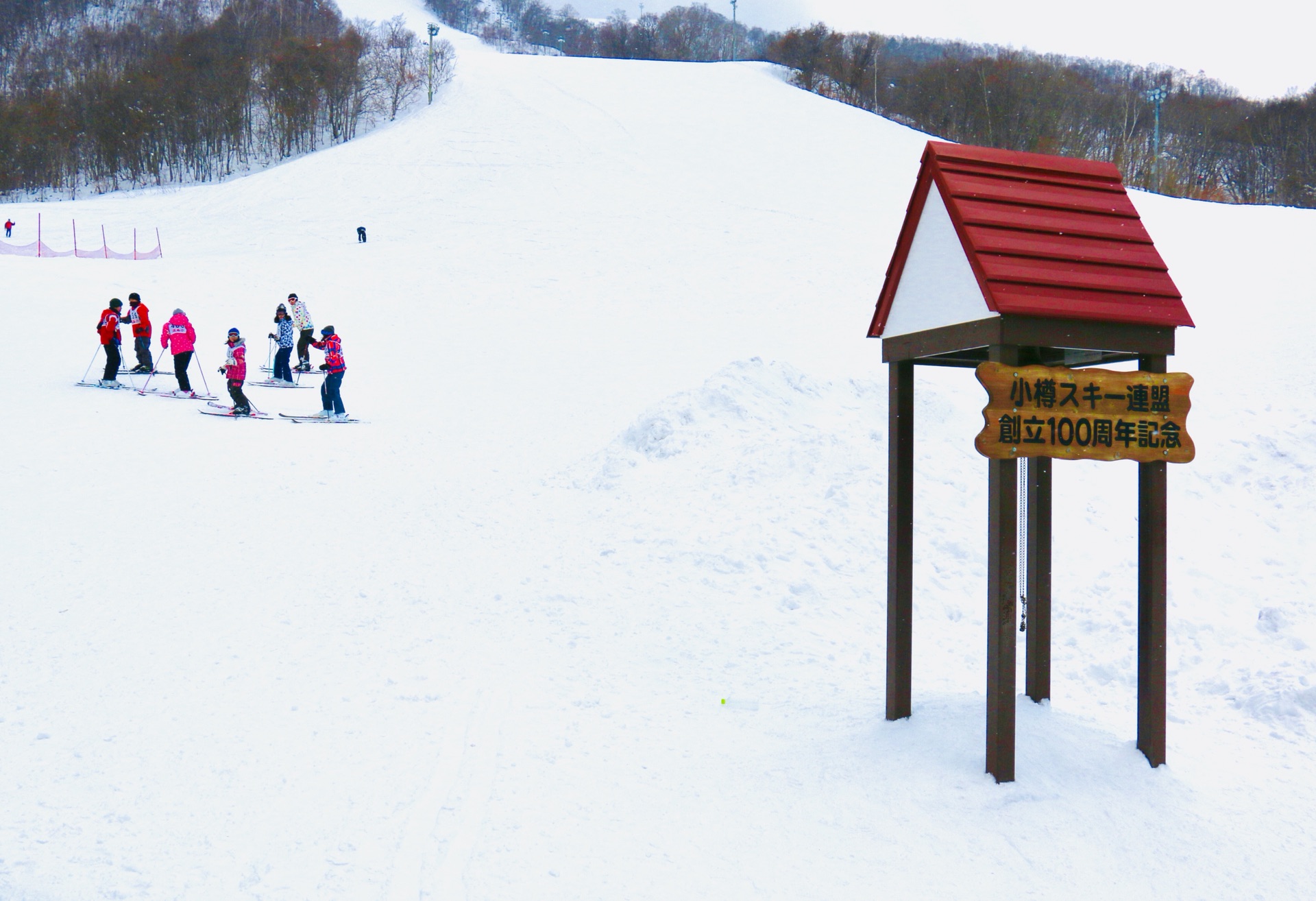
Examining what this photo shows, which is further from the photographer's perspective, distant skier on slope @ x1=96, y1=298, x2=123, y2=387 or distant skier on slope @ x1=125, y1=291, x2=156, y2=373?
distant skier on slope @ x1=125, y1=291, x2=156, y2=373

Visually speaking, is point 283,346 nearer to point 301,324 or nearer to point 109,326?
point 301,324

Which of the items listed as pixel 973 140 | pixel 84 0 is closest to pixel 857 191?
pixel 973 140

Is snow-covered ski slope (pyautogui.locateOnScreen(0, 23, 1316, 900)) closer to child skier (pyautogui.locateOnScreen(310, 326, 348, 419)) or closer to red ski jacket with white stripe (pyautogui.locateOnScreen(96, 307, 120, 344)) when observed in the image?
child skier (pyautogui.locateOnScreen(310, 326, 348, 419))

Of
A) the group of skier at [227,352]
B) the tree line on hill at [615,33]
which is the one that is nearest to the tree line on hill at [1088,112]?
the tree line on hill at [615,33]

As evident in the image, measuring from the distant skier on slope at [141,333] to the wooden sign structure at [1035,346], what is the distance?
46.8 feet

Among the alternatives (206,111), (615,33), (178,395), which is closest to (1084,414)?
Answer: (178,395)

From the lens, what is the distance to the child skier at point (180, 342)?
14370 mm

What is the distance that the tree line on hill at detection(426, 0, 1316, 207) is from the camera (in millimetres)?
52906

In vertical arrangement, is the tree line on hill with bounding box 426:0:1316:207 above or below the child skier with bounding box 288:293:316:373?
above

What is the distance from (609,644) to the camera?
6.72m

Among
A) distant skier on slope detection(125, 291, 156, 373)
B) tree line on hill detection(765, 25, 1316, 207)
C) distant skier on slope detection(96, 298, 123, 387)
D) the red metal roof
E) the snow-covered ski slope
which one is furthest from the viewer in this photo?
tree line on hill detection(765, 25, 1316, 207)

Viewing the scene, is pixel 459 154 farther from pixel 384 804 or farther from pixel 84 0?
pixel 84 0

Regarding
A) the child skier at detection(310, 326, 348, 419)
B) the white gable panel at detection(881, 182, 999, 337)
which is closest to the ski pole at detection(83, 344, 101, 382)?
the child skier at detection(310, 326, 348, 419)

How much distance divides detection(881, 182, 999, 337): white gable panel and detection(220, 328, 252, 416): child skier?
1102 centimetres
